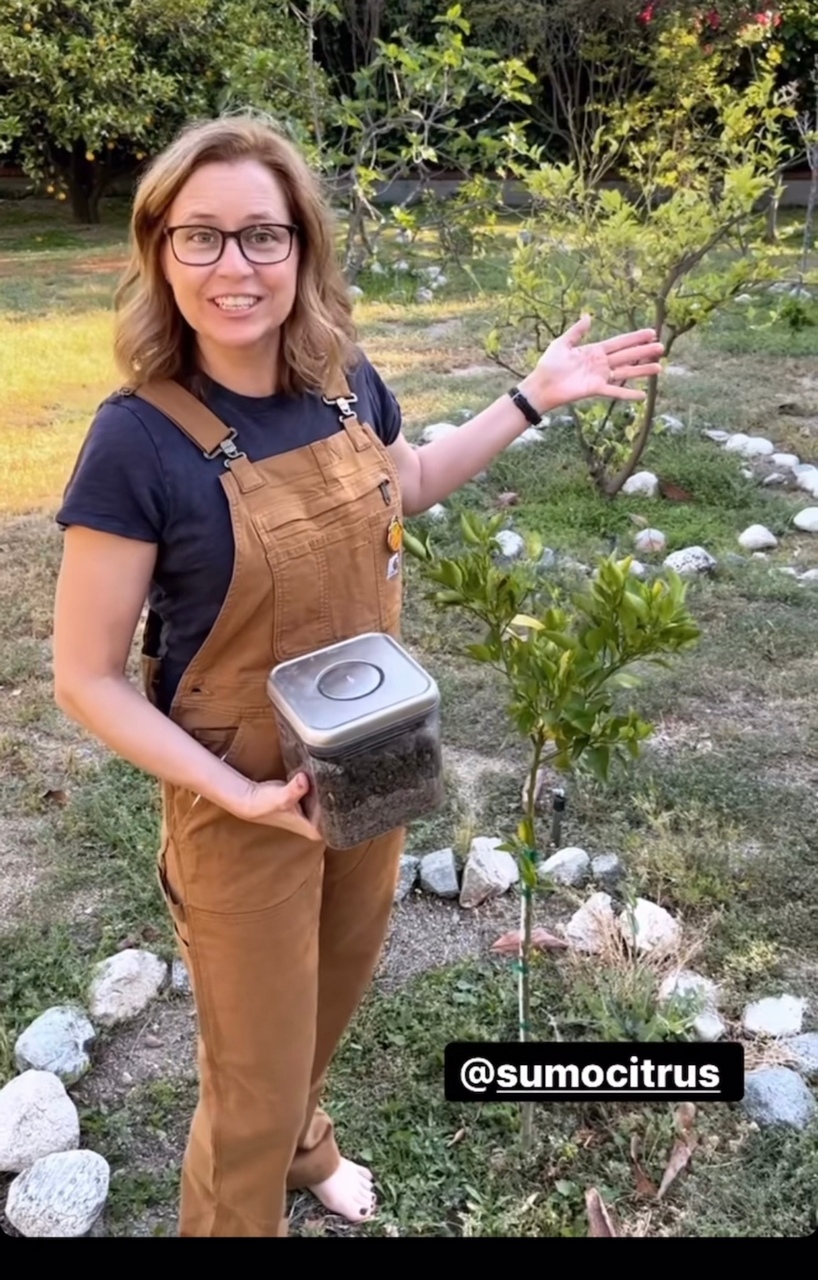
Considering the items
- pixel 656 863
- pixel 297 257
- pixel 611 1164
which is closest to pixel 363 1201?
pixel 611 1164

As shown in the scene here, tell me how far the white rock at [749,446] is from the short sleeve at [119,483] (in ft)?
13.7

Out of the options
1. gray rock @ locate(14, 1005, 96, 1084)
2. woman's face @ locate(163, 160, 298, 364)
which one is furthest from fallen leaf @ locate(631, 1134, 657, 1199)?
woman's face @ locate(163, 160, 298, 364)

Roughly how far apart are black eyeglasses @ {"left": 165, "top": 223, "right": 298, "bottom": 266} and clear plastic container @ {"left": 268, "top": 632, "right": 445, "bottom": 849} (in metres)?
0.46

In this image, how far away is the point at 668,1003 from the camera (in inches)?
82.0

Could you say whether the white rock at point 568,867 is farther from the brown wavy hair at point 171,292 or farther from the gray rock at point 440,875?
the brown wavy hair at point 171,292

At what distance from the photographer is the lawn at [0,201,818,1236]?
1.83 m

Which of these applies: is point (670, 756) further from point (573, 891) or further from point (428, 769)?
point (428, 769)

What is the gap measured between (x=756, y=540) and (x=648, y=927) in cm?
218

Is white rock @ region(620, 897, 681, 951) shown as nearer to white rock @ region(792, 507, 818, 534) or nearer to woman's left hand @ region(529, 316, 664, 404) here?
woman's left hand @ region(529, 316, 664, 404)

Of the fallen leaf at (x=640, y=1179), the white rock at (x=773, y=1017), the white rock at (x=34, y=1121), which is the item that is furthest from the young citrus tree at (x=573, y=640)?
the white rock at (x=34, y=1121)

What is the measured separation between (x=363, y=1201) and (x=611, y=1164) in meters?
0.42

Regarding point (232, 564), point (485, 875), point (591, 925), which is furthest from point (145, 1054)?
point (232, 564)

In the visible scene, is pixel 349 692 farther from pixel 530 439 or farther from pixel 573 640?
pixel 530 439

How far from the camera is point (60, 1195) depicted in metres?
1.74
